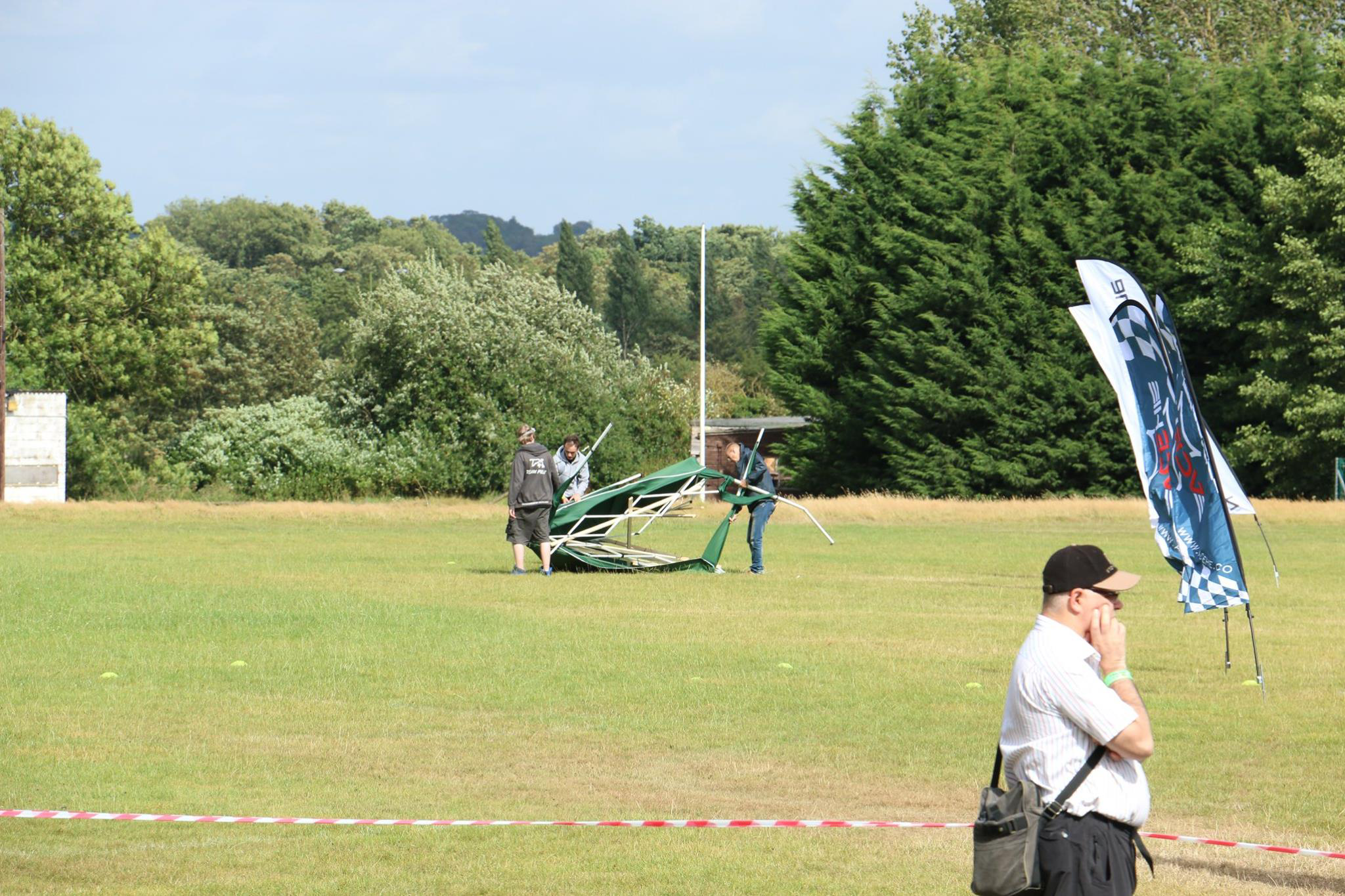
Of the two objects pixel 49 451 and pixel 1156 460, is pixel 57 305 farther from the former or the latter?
pixel 1156 460

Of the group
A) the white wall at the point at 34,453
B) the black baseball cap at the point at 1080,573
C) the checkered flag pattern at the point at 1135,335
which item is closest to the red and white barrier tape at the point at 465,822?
the black baseball cap at the point at 1080,573

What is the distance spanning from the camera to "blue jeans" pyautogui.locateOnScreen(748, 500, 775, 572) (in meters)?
24.1

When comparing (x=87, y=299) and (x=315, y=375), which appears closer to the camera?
(x=87, y=299)

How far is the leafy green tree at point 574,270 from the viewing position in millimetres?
118125

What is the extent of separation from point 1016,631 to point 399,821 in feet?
33.1

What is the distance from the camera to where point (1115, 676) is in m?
5.16

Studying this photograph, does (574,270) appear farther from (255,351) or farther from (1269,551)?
(1269,551)

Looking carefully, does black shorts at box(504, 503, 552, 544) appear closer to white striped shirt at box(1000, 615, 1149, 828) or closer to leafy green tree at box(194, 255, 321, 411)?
white striped shirt at box(1000, 615, 1149, 828)

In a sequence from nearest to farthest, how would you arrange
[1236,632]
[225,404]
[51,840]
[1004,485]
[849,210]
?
[51,840], [1236,632], [1004,485], [849,210], [225,404]

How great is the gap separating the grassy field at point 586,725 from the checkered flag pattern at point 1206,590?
2.88 ft

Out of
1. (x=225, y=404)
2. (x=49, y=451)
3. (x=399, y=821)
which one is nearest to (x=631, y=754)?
(x=399, y=821)

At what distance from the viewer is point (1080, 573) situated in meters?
5.17

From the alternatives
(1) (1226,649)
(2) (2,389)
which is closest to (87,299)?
(2) (2,389)

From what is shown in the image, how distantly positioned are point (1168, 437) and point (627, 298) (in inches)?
4196
